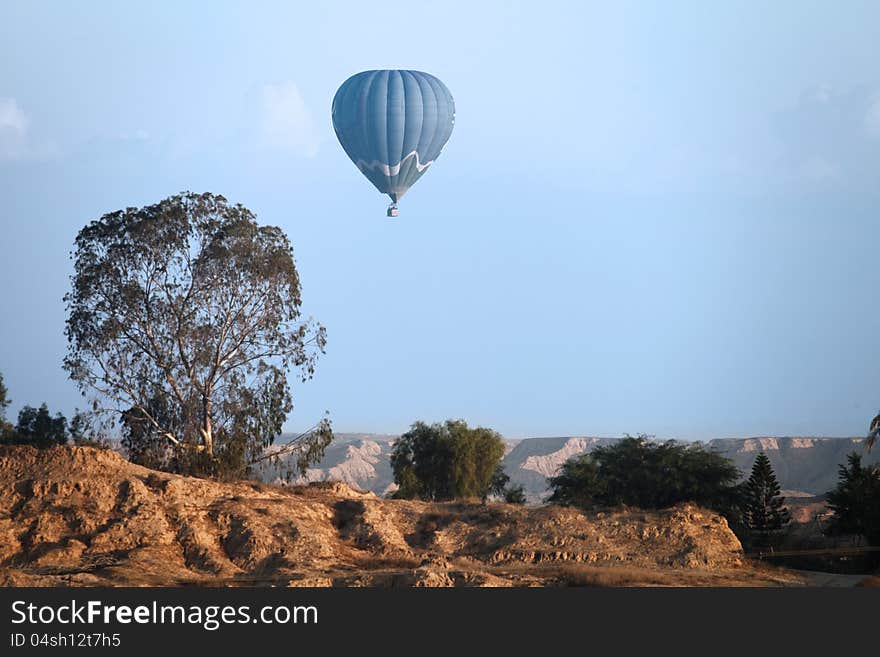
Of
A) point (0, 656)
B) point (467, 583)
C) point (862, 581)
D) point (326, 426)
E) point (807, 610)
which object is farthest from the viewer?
point (326, 426)

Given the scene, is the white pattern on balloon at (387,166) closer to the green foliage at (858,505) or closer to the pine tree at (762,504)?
the pine tree at (762,504)

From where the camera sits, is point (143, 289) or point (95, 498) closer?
point (95, 498)

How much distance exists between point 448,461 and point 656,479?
1675 cm

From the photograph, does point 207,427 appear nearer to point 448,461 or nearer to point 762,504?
point 448,461

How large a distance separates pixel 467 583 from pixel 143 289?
27.3 metres

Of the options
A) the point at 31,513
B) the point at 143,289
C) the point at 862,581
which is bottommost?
the point at 862,581

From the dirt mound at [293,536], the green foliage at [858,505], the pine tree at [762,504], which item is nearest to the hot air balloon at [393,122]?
the dirt mound at [293,536]

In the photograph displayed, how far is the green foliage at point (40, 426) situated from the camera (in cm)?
6962

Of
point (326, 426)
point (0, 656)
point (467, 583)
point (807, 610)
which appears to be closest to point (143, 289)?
point (326, 426)

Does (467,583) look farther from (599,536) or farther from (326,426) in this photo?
(326,426)

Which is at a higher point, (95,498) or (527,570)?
(95,498)

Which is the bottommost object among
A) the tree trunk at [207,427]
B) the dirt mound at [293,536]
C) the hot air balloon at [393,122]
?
the dirt mound at [293,536]

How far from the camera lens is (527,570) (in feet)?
133

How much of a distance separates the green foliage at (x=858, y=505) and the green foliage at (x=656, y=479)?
5.20 metres
